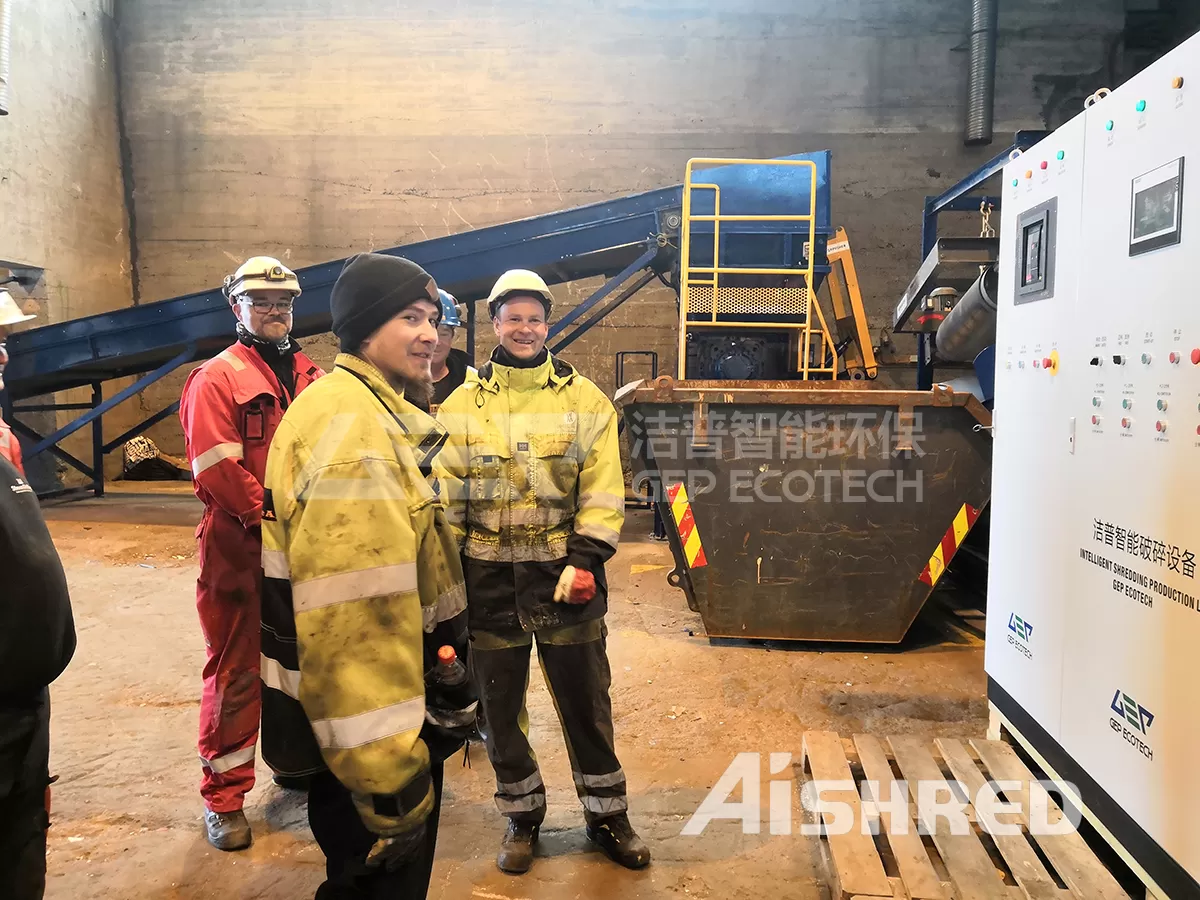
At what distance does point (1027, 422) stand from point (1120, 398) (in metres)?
0.58

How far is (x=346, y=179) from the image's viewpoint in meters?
8.80

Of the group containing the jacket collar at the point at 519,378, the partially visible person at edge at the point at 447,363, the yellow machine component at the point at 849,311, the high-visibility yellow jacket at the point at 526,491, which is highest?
the yellow machine component at the point at 849,311

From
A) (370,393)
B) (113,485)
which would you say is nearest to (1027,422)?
(370,393)

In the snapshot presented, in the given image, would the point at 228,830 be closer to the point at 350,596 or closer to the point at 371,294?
the point at 350,596

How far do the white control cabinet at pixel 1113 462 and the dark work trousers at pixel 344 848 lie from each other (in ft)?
5.63

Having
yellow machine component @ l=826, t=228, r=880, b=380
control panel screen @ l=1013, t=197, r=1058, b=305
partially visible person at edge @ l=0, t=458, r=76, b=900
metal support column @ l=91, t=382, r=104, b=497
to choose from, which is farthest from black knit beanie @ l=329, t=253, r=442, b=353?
metal support column @ l=91, t=382, r=104, b=497

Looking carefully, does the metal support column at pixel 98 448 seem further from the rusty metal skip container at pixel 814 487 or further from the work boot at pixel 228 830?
the work boot at pixel 228 830

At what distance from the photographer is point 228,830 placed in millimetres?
2400

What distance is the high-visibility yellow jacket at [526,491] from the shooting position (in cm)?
223

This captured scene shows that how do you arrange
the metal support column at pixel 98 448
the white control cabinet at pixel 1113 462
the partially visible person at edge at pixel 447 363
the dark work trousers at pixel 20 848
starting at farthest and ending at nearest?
the metal support column at pixel 98 448 < the partially visible person at edge at pixel 447 363 < the white control cabinet at pixel 1113 462 < the dark work trousers at pixel 20 848

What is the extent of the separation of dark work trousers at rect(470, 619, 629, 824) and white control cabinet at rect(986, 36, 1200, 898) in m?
1.37

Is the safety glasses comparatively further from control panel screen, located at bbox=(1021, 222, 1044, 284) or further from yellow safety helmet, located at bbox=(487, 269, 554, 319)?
control panel screen, located at bbox=(1021, 222, 1044, 284)

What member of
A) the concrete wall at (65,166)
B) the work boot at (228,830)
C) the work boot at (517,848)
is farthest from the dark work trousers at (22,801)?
the concrete wall at (65,166)

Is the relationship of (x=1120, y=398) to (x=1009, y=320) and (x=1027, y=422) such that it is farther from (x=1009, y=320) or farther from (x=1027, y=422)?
(x=1009, y=320)
